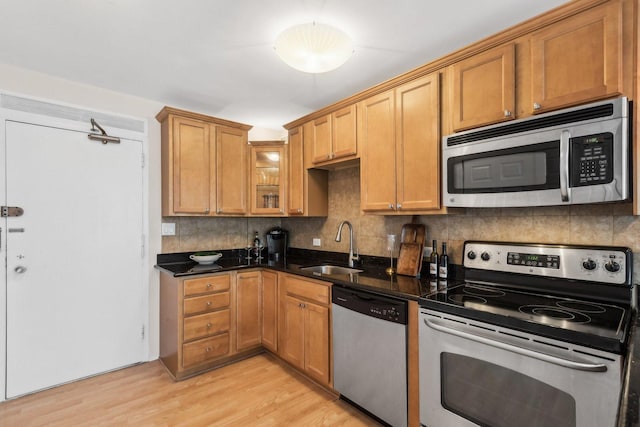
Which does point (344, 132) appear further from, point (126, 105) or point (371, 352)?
point (126, 105)

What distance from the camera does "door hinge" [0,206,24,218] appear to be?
90.4 inches

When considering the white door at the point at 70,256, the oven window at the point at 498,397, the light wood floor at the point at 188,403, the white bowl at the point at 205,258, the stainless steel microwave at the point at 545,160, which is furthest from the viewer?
the white bowl at the point at 205,258

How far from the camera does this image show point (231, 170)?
3.22 meters

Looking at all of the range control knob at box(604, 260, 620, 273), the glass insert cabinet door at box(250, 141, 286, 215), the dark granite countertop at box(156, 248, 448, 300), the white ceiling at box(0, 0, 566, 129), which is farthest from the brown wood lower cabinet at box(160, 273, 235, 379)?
the range control knob at box(604, 260, 620, 273)

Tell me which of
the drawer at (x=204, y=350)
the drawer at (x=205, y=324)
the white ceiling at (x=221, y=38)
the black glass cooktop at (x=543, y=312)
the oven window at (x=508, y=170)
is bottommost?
the drawer at (x=204, y=350)

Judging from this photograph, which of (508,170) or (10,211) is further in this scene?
(10,211)

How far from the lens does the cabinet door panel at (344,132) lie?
2.57 meters

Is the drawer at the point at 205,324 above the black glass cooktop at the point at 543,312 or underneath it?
underneath

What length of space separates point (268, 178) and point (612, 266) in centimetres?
287

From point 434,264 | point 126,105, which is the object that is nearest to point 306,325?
point 434,264

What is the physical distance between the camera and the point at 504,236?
2.00m

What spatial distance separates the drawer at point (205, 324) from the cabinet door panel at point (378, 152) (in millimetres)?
1654

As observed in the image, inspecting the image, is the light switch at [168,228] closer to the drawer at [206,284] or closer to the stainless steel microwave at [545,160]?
the drawer at [206,284]

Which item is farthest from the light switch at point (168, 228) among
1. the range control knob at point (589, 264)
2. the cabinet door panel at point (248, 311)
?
Answer: the range control knob at point (589, 264)
